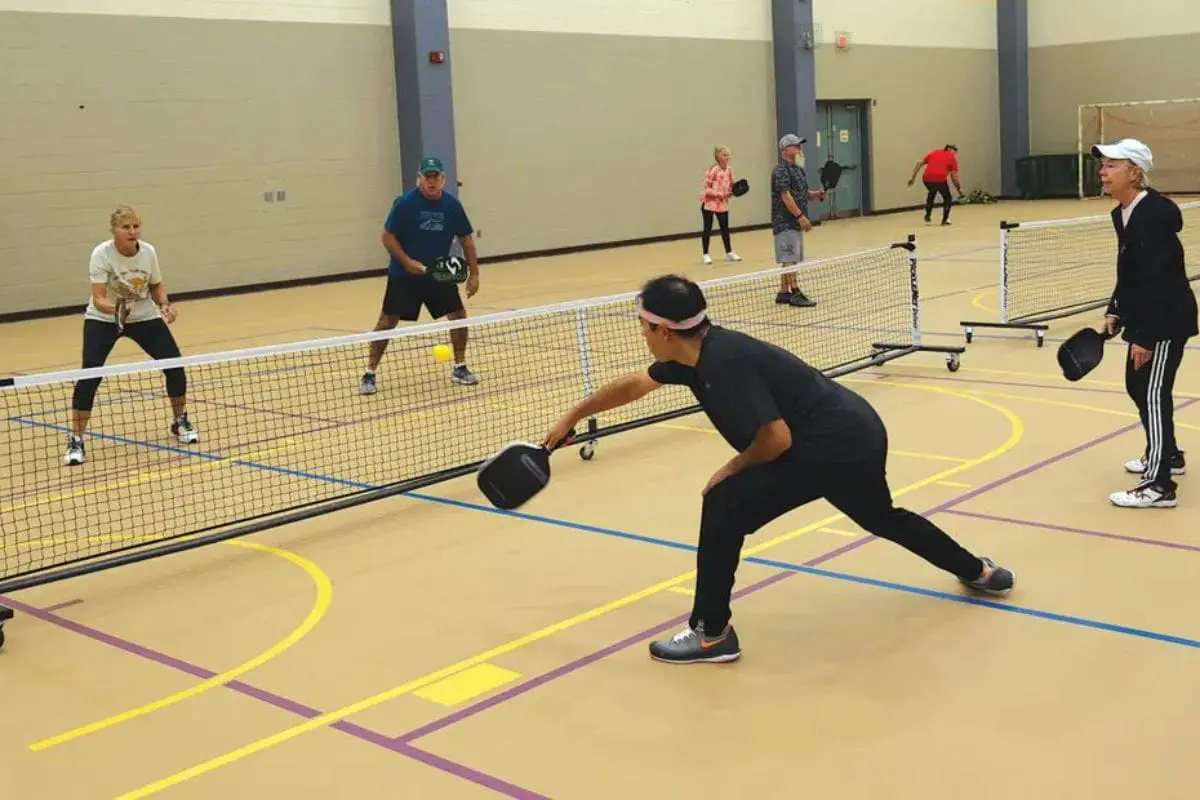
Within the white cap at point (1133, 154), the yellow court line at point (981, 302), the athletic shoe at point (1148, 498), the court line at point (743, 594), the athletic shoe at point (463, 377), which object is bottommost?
the court line at point (743, 594)

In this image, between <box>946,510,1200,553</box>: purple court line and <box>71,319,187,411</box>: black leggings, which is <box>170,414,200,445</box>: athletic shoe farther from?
<box>946,510,1200,553</box>: purple court line

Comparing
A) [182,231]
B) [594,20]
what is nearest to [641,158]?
[594,20]

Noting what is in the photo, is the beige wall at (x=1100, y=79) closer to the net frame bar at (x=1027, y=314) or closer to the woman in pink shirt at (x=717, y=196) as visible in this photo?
the woman in pink shirt at (x=717, y=196)

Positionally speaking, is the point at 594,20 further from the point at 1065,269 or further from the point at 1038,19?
the point at 1038,19

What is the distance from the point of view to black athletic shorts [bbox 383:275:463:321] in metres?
10.7

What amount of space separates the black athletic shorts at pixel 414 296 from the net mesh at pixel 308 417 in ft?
2.24

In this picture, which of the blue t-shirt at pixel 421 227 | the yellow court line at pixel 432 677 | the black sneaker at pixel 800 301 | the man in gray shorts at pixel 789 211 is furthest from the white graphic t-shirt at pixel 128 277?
the black sneaker at pixel 800 301

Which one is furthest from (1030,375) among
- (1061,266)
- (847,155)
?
(847,155)

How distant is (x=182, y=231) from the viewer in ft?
61.8

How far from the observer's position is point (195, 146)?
1875 cm

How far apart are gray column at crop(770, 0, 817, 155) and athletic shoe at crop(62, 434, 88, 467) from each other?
805 inches

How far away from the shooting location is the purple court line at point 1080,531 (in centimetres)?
589

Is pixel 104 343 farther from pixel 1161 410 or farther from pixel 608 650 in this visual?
pixel 1161 410

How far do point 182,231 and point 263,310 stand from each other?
2427mm
